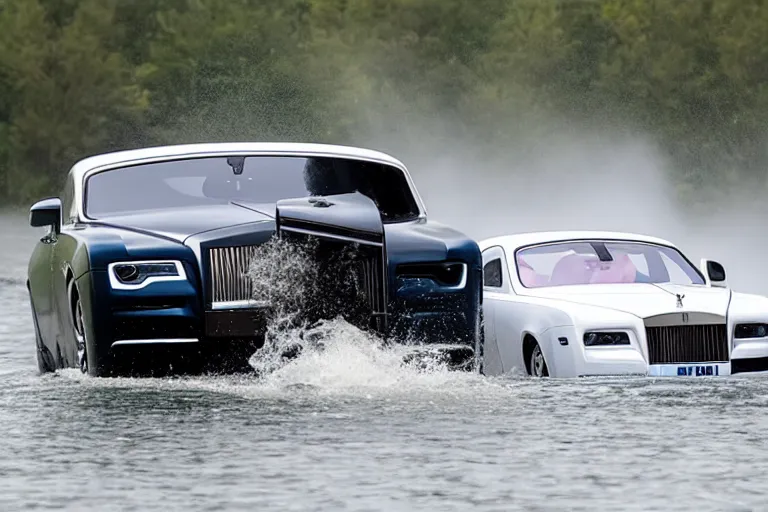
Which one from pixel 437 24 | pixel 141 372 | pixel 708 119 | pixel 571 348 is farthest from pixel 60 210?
pixel 437 24

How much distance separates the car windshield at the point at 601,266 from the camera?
53.0 feet

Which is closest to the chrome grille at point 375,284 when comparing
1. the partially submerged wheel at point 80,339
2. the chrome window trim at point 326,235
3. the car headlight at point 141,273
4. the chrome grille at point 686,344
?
the chrome window trim at point 326,235

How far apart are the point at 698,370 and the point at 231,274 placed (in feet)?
12.6

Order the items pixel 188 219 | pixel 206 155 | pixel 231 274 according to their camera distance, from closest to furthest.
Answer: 1. pixel 231 274
2. pixel 188 219
3. pixel 206 155

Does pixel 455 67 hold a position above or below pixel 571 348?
above

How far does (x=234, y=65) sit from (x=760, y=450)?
9602 cm

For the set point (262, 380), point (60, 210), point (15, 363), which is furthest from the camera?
point (15, 363)

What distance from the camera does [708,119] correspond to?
89.6m

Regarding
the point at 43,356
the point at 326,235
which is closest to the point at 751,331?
the point at 326,235

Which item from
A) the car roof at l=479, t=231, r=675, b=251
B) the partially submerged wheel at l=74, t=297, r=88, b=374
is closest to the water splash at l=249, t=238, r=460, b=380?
the partially submerged wheel at l=74, t=297, r=88, b=374

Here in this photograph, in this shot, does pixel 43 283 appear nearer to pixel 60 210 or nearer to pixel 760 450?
pixel 60 210

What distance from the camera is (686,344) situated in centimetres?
1440

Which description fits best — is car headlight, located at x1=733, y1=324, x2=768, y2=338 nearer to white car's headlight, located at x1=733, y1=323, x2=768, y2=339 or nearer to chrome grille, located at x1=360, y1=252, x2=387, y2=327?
white car's headlight, located at x1=733, y1=323, x2=768, y2=339

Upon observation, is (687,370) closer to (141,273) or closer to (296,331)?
(296,331)
